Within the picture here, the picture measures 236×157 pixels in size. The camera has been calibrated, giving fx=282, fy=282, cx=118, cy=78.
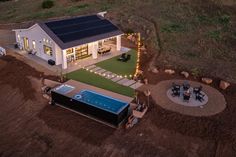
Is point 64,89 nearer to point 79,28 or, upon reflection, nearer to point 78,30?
point 78,30

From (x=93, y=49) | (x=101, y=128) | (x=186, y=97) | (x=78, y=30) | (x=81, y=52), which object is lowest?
(x=101, y=128)

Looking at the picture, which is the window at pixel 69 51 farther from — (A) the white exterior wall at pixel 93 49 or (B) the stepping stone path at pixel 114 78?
(B) the stepping stone path at pixel 114 78

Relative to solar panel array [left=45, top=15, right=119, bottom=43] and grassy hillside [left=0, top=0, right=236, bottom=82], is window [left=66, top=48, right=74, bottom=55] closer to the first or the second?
solar panel array [left=45, top=15, right=119, bottom=43]

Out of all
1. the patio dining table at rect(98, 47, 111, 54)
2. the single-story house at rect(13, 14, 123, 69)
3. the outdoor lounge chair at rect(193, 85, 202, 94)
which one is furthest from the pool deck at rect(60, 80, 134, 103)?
the patio dining table at rect(98, 47, 111, 54)

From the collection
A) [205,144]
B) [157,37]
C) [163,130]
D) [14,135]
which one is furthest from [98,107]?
[157,37]

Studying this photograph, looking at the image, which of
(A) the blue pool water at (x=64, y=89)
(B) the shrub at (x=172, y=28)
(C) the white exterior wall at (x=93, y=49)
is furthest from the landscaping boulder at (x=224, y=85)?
(B) the shrub at (x=172, y=28)

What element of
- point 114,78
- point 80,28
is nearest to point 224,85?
point 114,78

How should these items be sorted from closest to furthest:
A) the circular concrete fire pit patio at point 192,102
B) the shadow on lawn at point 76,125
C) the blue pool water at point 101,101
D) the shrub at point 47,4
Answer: the shadow on lawn at point 76,125
the blue pool water at point 101,101
the circular concrete fire pit patio at point 192,102
the shrub at point 47,4
